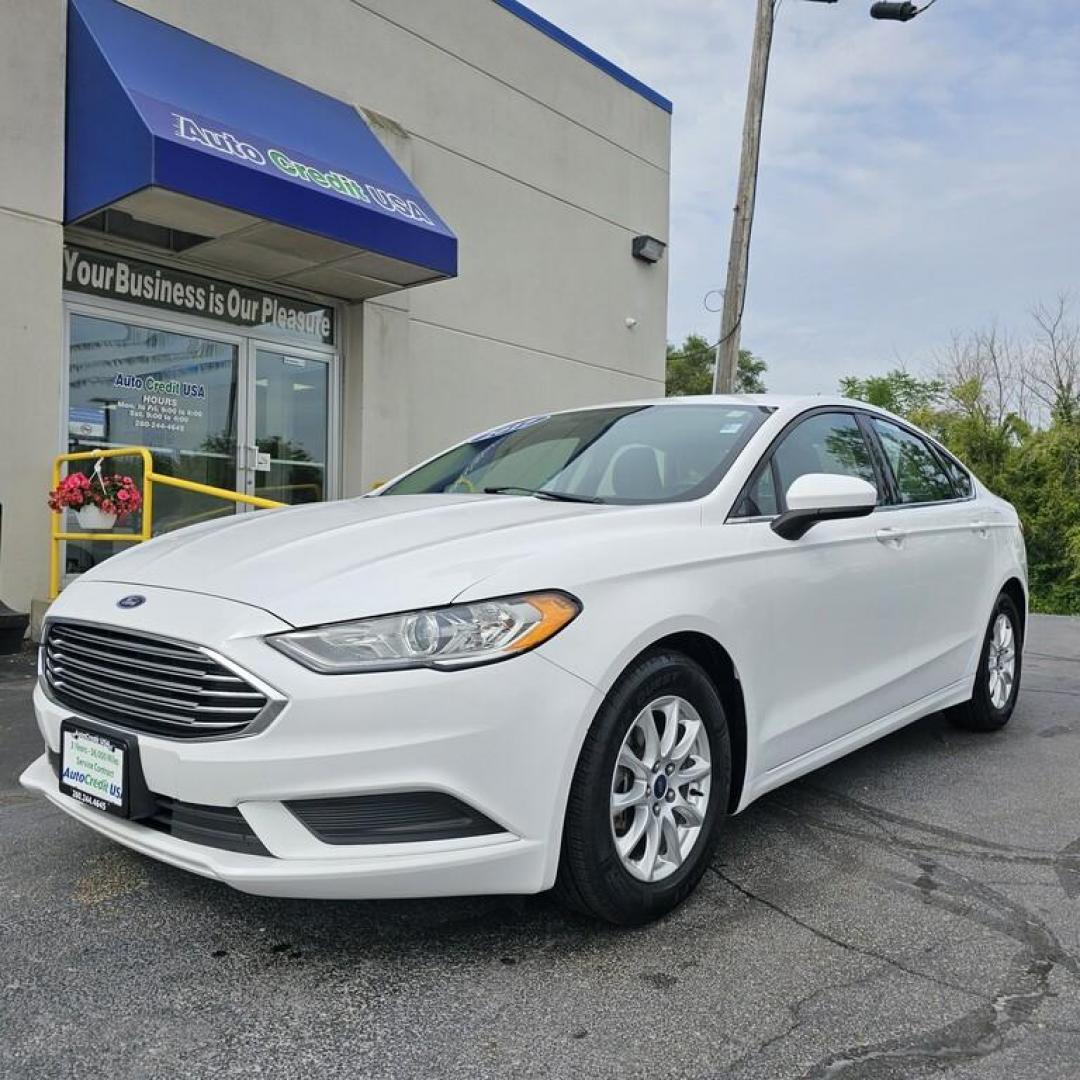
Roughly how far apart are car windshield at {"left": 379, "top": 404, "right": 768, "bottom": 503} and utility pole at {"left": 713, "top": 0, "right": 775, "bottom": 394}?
7421 millimetres

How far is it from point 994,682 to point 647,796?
2919mm

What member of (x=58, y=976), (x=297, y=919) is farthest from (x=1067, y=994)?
(x=58, y=976)

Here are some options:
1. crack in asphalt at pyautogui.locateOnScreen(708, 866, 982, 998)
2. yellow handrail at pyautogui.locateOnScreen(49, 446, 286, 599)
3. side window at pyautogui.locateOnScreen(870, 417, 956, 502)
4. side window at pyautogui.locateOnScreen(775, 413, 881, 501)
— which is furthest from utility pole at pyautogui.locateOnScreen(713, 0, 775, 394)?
crack in asphalt at pyautogui.locateOnScreen(708, 866, 982, 998)

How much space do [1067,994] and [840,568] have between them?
4.75ft

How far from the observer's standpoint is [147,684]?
2.40 m

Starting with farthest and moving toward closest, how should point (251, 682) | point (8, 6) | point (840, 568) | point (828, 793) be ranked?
point (8, 6) < point (828, 793) < point (840, 568) < point (251, 682)

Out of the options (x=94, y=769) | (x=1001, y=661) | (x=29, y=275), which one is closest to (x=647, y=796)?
(x=94, y=769)

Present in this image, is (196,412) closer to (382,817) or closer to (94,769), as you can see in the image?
(94,769)

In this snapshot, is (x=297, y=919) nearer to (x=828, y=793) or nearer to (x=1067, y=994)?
(x=1067, y=994)

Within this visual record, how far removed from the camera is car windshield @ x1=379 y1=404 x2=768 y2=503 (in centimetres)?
328

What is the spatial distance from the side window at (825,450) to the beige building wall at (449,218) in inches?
228

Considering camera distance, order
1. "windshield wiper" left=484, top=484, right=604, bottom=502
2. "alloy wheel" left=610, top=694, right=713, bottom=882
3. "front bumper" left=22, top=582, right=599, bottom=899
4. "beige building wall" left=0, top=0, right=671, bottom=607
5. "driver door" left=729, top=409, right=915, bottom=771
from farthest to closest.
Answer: "beige building wall" left=0, top=0, right=671, bottom=607 < "windshield wiper" left=484, top=484, right=604, bottom=502 < "driver door" left=729, top=409, right=915, bottom=771 < "alloy wheel" left=610, top=694, right=713, bottom=882 < "front bumper" left=22, top=582, right=599, bottom=899

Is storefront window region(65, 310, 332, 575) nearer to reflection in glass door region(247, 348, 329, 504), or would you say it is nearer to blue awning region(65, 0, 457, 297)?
reflection in glass door region(247, 348, 329, 504)

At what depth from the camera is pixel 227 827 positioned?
7.43 feet
